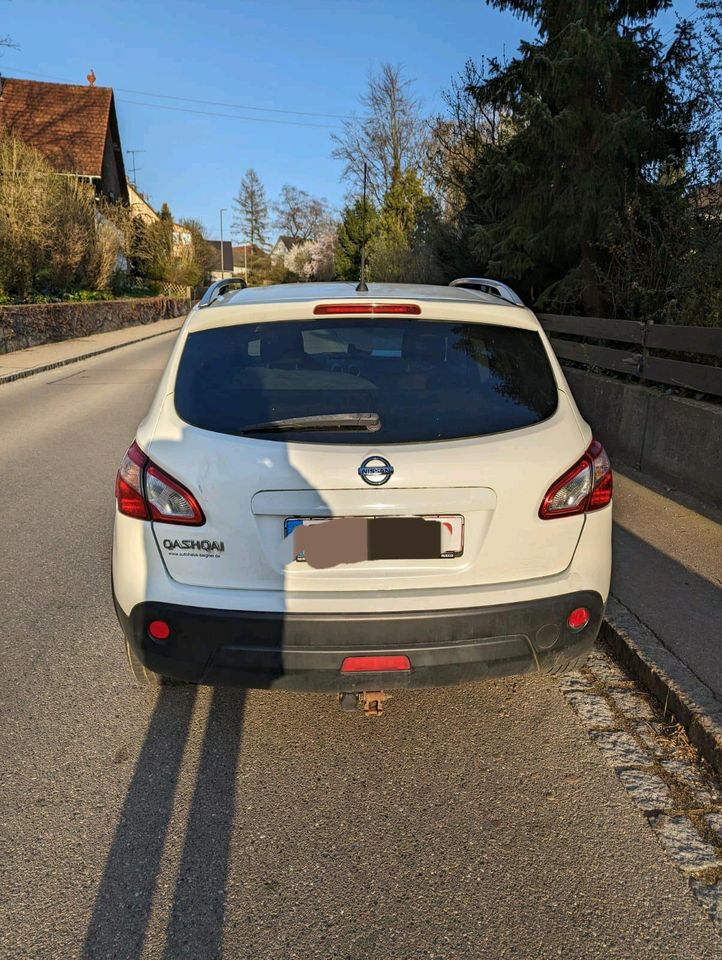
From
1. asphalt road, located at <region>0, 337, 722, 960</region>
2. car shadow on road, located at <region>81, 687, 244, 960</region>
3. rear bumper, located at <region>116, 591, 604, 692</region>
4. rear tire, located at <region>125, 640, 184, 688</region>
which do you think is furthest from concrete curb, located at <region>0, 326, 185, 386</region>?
rear bumper, located at <region>116, 591, 604, 692</region>

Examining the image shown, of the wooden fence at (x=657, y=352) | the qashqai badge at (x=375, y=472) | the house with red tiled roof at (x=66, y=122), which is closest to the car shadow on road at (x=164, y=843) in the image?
the qashqai badge at (x=375, y=472)

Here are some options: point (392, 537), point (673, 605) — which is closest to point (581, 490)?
point (392, 537)

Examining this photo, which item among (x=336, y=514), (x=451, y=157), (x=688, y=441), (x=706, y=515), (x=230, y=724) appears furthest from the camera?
(x=451, y=157)

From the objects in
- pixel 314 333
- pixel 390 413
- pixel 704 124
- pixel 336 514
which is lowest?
pixel 336 514

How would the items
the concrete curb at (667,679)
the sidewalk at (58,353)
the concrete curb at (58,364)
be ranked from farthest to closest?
the sidewalk at (58,353) < the concrete curb at (58,364) < the concrete curb at (667,679)

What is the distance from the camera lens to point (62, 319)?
22.7 metres

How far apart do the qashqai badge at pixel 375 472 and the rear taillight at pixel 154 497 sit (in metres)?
0.56

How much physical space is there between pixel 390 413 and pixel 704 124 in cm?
881

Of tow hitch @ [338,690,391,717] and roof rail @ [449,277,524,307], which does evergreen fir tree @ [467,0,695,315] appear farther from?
tow hitch @ [338,690,391,717]

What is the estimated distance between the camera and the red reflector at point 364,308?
112 inches

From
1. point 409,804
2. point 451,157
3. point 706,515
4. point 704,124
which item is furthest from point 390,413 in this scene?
point 451,157

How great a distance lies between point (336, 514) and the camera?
243 cm

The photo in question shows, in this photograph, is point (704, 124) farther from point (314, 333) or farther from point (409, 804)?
point (409, 804)

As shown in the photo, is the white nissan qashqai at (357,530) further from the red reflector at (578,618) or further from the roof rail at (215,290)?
the roof rail at (215,290)
